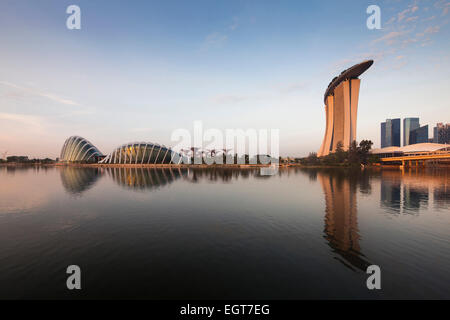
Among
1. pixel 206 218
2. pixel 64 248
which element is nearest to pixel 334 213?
pixel 206 218

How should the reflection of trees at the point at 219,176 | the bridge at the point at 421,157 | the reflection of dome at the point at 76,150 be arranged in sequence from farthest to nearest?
the reflection of dome at the point at 76,150 → the bridge at the point at 421,157 → the reflection of trees at the point at 219,176

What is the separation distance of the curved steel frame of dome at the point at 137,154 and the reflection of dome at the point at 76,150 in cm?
1773

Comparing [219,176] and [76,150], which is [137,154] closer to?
[76,150]

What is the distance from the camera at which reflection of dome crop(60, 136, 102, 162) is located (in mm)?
131250

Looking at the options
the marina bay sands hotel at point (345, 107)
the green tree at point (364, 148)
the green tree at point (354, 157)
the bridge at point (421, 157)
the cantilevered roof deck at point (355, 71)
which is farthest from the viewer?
the marina bay sands hotel at point (345, 107)

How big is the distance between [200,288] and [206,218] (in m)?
9.25

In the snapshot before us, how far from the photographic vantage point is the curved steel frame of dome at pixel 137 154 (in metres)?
123

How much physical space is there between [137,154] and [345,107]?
15554 centimetres

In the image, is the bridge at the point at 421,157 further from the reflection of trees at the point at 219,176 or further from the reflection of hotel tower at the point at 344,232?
the reflection of hotel tower at the point at 344,232

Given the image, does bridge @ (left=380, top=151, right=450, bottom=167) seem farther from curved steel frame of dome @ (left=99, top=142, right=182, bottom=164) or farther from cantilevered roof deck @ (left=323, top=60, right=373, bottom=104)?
curved steel frame of dome @ (left=99, top=142, right=182, bottom=164)

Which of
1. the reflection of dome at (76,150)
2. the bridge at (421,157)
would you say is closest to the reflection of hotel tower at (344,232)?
the bridge at (421,157)

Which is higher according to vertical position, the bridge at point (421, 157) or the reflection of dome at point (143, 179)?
the bridge at point (421, 157)

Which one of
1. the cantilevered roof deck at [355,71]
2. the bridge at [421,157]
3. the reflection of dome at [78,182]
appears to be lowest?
the reflection of dome at [78,182]
